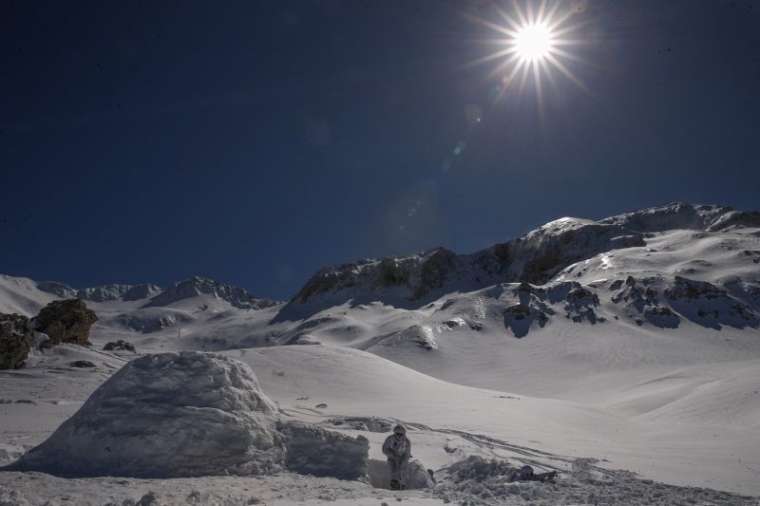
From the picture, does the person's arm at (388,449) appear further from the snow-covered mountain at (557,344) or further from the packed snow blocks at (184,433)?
the snow-covered mountain at (557,344)

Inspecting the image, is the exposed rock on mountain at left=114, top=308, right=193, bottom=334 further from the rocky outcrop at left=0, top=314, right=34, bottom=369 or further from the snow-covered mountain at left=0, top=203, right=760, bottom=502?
the rocky outcrop at left=0, top=314, right=34, bottom=369

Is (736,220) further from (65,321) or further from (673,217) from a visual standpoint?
(65,321)

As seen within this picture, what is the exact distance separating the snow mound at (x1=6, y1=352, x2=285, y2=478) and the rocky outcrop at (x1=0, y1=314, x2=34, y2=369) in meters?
19.8

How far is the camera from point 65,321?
3791 centimetres

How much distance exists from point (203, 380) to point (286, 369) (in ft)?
69.1

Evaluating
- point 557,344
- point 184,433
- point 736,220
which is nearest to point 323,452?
point 184,433

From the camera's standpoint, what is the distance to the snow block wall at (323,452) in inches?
372

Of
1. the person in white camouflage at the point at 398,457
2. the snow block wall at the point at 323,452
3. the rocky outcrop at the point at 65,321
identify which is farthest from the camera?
the rocky outcrop at the point at 65,321

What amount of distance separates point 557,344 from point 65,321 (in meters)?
50.6

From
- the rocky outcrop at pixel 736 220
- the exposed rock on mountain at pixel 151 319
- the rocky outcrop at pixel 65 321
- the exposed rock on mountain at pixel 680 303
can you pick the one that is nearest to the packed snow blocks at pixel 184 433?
the rocky outcrop at pixel 65 321

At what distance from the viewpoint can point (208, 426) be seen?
8.90 metres

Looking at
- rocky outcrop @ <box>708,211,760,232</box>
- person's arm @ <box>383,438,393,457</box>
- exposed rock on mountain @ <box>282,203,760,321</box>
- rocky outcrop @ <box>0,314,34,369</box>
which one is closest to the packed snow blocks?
person's arm @ <box>383,438,393,457</box>

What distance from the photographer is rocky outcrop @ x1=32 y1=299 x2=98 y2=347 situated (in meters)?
36.5

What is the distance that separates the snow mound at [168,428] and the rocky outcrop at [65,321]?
31934 mm
